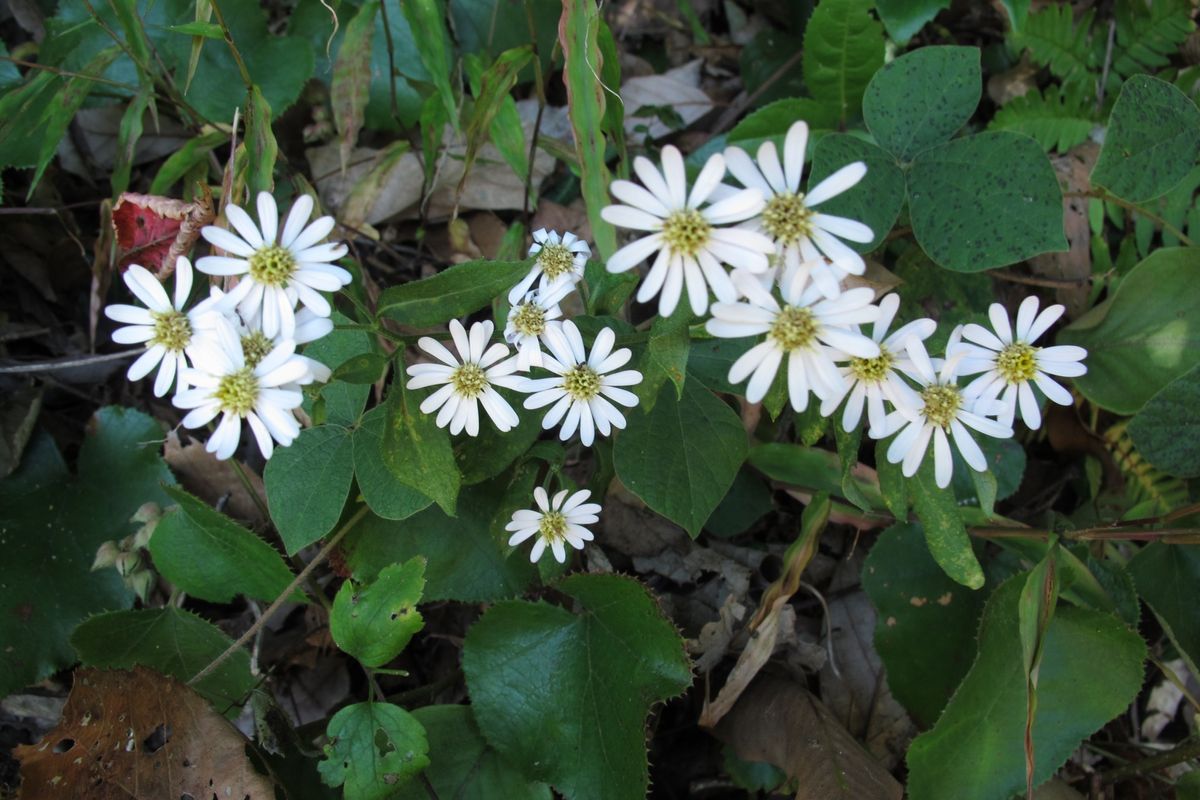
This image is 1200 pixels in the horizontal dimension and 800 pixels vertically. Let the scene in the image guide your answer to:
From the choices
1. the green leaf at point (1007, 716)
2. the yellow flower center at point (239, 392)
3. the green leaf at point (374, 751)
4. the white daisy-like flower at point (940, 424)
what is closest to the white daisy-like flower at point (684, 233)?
the white daisy-like flower at point (940, 424)

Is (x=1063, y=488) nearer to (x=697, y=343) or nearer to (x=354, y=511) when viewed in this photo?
(x=697, y=343)

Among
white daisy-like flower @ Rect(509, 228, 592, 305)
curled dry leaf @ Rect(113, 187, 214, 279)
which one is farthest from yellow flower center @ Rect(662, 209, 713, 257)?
curled dry leaf @ Rect(113, 187, 214, 279)

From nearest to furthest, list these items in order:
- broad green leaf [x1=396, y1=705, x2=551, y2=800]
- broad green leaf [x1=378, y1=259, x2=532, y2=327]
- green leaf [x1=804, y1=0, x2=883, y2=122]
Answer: broad green leaf [x1=378, y1=259, x2=532, y2=327] → broad green leaf [x1=396, y1=705, x2=551, y2=800] → green leaf [x1=804, y1=0, x2=883, y2=122]

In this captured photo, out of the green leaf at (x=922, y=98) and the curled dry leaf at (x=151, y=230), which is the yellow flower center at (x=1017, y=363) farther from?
the curled dry leaf at (x=151, y=230)

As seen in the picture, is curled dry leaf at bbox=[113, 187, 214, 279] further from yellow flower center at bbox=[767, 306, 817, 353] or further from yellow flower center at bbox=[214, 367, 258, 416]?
yellow flower center at bbox=[767, 306, 817, 353]

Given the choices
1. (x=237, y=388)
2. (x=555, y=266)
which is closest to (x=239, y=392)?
(x=237, y=388)

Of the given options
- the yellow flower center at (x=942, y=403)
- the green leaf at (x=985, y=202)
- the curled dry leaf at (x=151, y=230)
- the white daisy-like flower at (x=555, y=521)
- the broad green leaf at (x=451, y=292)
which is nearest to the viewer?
the broad green leaf at (x=451, y=292)

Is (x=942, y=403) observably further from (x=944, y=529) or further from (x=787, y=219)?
(x=787, y=219)
